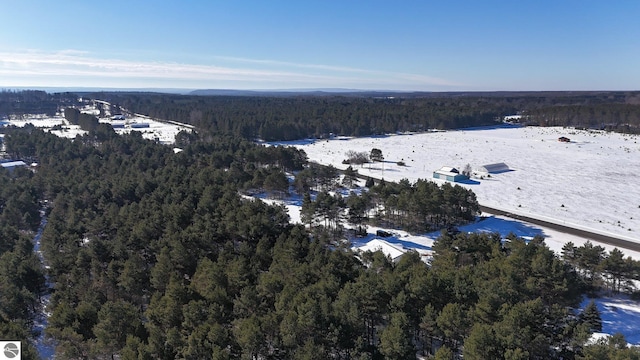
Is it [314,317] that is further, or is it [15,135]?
[15,135]

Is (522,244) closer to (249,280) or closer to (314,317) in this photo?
(314,317)

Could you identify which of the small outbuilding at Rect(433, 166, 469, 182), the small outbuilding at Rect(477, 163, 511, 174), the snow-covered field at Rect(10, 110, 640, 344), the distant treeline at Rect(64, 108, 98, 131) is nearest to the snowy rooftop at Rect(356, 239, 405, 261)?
the snow-covered field at Rect(10, 110, 640, 344)

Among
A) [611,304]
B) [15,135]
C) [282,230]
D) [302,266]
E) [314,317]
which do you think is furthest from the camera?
[15,135]

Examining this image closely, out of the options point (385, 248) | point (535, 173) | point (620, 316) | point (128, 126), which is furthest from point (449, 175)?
point (128, 126)

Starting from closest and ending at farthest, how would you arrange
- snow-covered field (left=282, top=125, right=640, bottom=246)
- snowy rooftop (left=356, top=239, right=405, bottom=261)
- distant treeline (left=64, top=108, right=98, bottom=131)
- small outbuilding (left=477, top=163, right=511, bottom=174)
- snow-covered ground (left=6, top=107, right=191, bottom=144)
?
snowy rooftop (left=356, top=239, right=405, bottom=261) → snow-covered field (left=282, top=125, right=640, bottom=246) → small outbuilding (left=477, top=163, right=511, bottom=174) → snow-covered ground (left=6, top=107, right=191, bottom=144) → distant treeline (left=64, top=108, right=98, bottom=131)

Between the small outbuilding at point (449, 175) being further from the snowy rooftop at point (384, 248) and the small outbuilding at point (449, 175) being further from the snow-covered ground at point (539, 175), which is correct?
the snowy rooftop at point (384, 248)

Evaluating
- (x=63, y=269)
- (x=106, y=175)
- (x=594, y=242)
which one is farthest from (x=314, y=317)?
(x=106, y=175)

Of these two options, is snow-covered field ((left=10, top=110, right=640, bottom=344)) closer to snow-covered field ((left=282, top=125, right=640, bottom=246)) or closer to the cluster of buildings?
snow-covered field ((left=282, top=125, right=640, bottom=246))
